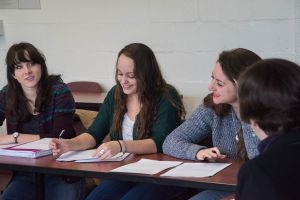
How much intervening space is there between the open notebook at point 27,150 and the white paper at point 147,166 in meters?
0.47

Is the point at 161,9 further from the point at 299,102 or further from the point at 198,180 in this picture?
the point at 299,102

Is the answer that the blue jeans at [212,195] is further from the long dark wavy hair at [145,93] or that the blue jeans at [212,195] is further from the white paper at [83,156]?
the long dark wavy hair at [145,93]

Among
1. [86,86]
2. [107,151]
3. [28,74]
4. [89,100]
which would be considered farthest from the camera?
[86,86]

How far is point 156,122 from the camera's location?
8.13 ft

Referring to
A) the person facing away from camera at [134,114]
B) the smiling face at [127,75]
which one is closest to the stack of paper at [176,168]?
the person facing away from camera at [134,114]

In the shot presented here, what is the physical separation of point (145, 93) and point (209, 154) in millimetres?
589

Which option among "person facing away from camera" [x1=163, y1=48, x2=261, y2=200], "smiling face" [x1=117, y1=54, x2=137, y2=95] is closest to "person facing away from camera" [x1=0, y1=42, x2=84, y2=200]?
"smiling face" [x1=117, y1=54, x2=137, y2=95]

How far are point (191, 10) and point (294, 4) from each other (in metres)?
0.76

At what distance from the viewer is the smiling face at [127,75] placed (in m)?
2.49

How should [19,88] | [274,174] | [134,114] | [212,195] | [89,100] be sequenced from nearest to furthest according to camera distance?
[274,174] → [212,195] → [134,114] → [19,88] → [89,100]

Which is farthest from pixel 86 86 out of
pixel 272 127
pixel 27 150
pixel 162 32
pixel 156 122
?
pixel 272 127

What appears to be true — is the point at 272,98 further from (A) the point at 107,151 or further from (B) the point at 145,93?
(B) the point at 145,93

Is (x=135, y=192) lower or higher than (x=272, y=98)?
lower

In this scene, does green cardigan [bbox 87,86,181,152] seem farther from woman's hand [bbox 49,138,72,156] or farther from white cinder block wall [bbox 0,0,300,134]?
white cinder block wall [bbox 0,0,300,134]
